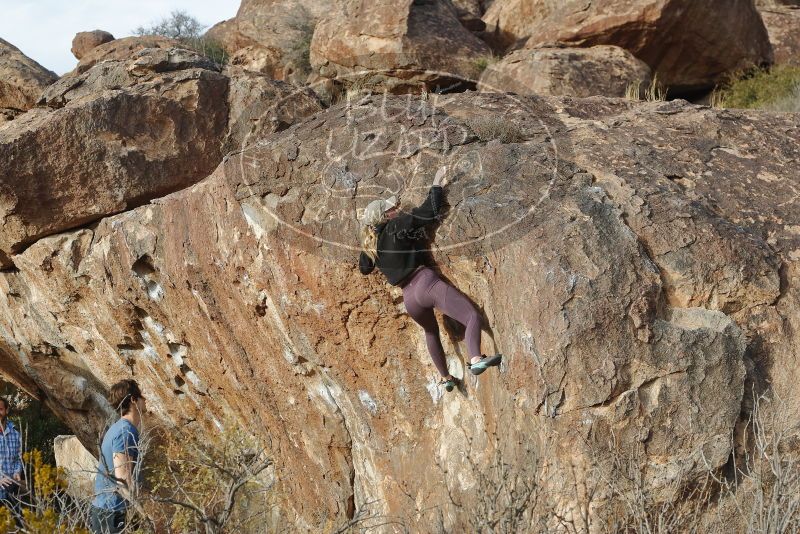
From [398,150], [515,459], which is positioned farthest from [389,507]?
[398,150]

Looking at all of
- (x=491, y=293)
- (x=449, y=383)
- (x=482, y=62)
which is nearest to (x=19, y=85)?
(x=482, y=62)

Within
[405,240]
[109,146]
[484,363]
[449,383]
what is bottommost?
[449,383]

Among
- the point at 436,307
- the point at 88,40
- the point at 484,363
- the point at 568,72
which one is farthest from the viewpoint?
the point at 88,40

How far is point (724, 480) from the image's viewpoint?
4.07 m

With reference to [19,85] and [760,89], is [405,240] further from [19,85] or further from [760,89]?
[760,89]

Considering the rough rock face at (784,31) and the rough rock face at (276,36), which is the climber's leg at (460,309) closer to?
the rough rock face at (276,36)

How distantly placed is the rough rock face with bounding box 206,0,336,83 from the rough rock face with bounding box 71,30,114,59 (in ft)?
7.25

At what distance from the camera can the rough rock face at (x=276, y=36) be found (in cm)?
1348

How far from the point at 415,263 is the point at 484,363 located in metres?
0.72

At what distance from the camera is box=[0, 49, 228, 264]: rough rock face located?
729 cm

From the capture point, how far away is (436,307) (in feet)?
14.9

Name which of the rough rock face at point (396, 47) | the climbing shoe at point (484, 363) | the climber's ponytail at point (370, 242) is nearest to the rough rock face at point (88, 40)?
the rough rock face at point (396, 47)

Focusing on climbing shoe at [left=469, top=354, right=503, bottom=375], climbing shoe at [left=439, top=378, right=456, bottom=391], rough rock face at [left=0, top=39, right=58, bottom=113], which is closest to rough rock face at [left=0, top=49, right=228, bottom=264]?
rough rock face at [left=0, top=39, right=58, bottom=113]

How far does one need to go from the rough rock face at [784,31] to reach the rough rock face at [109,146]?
28.1 feet
